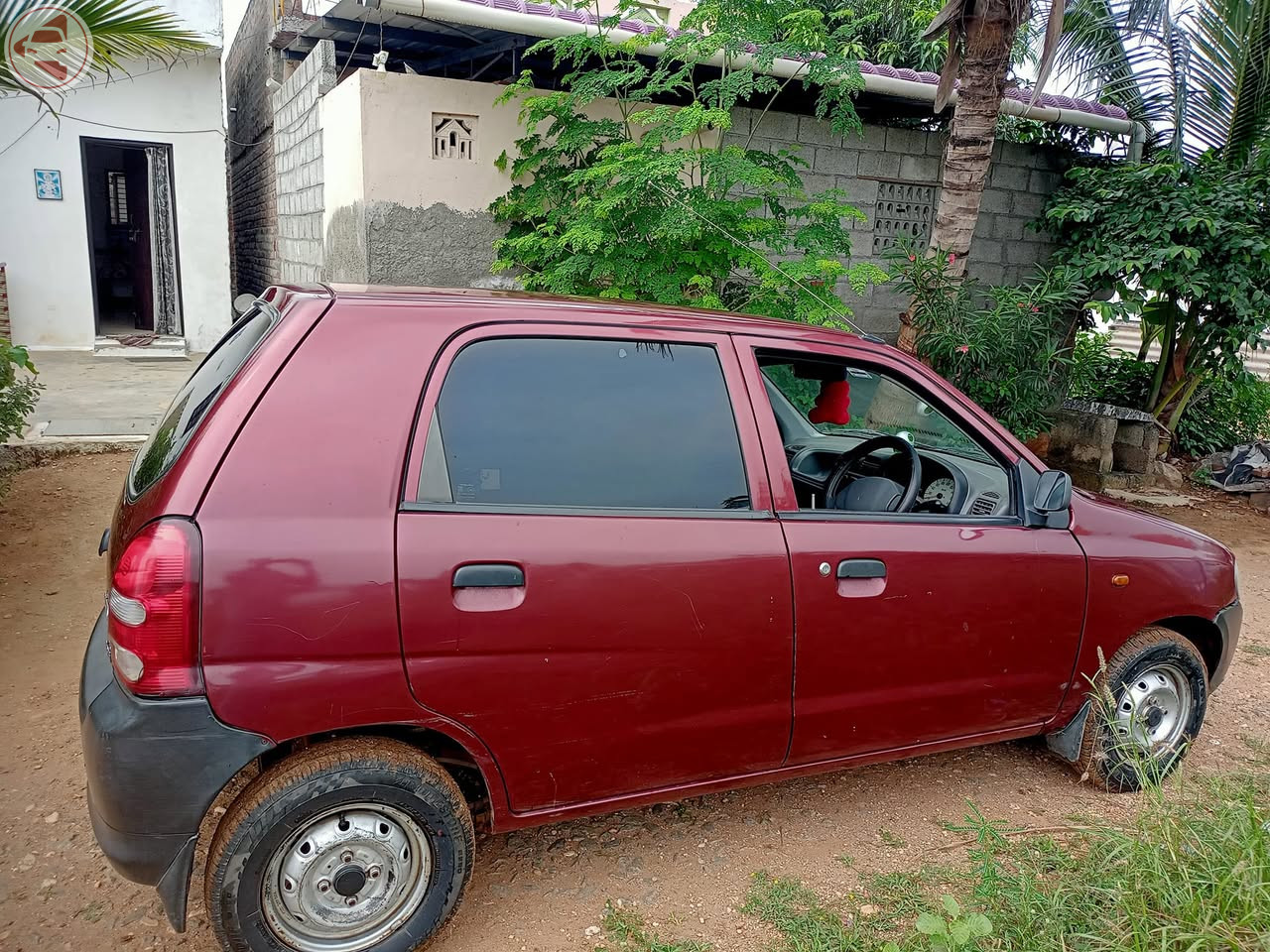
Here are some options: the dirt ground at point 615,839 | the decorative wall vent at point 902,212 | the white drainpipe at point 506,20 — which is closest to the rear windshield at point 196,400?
the dirt ground at point 615,839

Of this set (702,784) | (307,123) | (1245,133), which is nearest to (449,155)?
(307,123)

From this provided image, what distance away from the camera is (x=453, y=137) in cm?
639

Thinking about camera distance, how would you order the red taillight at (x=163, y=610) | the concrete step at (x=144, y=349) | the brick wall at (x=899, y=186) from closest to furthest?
the red taillight at (x=163, y=610) < the brick wall at (x=899, y=186) < the concrete step at (x=144, y=349)

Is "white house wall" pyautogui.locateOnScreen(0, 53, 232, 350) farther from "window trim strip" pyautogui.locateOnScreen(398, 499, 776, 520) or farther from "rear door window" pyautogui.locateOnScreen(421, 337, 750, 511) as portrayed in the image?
"window trim strip" pyautogui.locateOnScreen(398, 499, 776, 520)

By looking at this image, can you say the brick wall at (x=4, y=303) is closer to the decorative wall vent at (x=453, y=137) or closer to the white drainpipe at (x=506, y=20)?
the decorative wall vent at (x=453, y=137)

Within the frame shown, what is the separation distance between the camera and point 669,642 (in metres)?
2.56

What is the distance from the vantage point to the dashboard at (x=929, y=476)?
3.22m

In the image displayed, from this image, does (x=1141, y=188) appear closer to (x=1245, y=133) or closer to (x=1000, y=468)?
(x=1245, y=133)

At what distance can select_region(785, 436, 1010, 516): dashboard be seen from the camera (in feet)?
10.6

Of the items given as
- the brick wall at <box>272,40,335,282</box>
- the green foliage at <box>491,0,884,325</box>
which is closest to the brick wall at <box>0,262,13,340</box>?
the brick wall at <box>272,40,335,282</box>

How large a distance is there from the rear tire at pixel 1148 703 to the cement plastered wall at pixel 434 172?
4.92 metres

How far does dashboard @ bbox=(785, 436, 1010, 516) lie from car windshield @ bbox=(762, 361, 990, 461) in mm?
77

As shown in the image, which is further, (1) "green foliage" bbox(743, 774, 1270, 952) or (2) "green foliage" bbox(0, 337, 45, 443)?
(2) "green foliage" bbox(0, 337, 45, 443)

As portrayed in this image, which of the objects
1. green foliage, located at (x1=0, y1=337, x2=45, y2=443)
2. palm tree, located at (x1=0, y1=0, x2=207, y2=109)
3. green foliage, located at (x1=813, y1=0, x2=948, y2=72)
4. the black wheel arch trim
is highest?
green foliage, located at (x1=813, y1=0, x2=948, y2=72)
